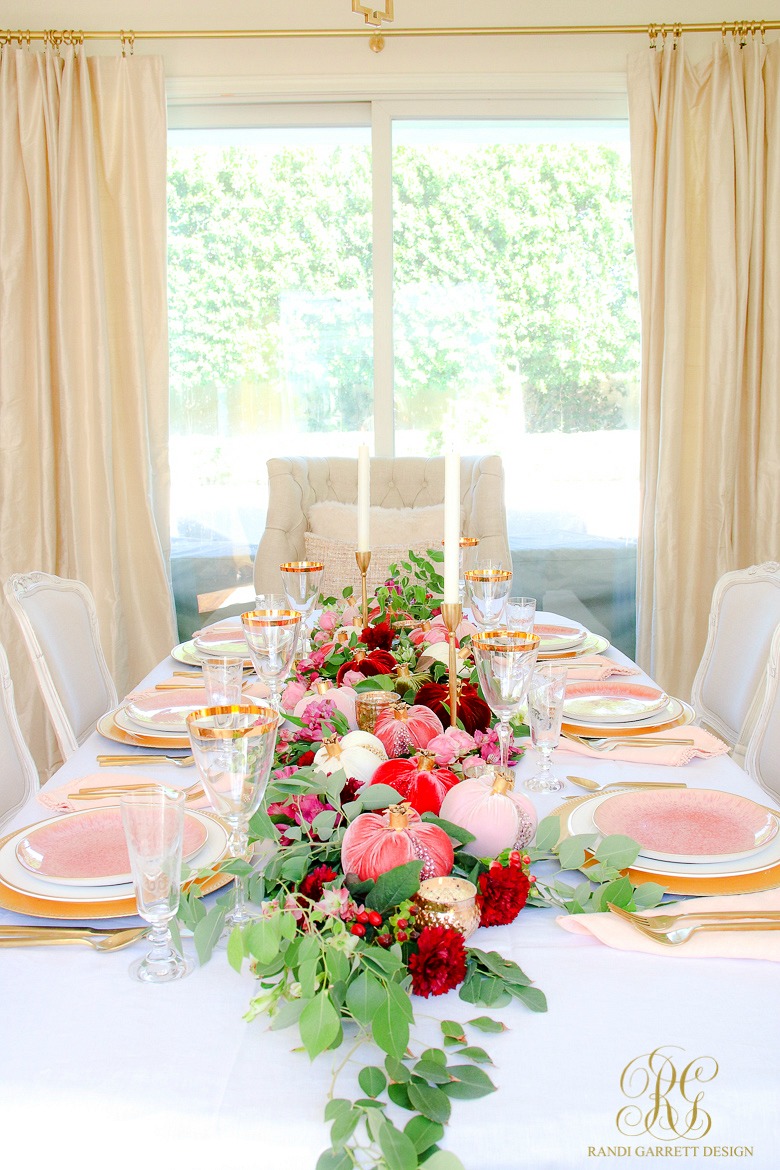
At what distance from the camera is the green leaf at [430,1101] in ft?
1.98

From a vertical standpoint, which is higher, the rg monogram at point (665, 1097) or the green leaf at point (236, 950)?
the green leaf at point (236, 950)

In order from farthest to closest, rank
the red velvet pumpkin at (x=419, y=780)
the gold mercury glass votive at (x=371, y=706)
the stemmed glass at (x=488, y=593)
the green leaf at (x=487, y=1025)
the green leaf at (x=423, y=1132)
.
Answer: the stemmed glass at (x=488, y=593)
the gold mercury glass votive at (x=371, y=706)
the red velvet pumpkin at (x=419, y=780)
the green leaf at (x=487, y=1025)
the green leaf at (x=423, y=1132)

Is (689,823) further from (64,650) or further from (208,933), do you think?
(64,650)

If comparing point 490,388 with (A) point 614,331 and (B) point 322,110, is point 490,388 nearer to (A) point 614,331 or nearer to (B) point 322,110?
(A) point 614,331

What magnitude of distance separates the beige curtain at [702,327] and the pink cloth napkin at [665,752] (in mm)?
2282

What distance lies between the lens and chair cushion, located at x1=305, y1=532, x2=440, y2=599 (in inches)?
114

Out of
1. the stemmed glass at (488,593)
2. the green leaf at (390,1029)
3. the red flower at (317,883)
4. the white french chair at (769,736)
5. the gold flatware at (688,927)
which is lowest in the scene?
the white french chair at (769,736)

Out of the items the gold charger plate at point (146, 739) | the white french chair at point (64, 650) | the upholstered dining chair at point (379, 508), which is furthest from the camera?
the upholstered dining chair at point (379, 508)

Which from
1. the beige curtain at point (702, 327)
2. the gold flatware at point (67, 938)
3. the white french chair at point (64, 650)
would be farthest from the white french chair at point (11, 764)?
the beige curtain at point (702, 327)

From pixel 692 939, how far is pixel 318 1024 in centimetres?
35

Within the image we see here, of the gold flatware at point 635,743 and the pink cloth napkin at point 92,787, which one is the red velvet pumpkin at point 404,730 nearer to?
the pink cloth napkin at point 92,787

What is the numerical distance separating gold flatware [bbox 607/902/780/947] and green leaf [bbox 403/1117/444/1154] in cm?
29

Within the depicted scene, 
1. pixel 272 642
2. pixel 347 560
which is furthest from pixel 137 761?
pixel 347 560

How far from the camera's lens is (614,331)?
12.7ft
